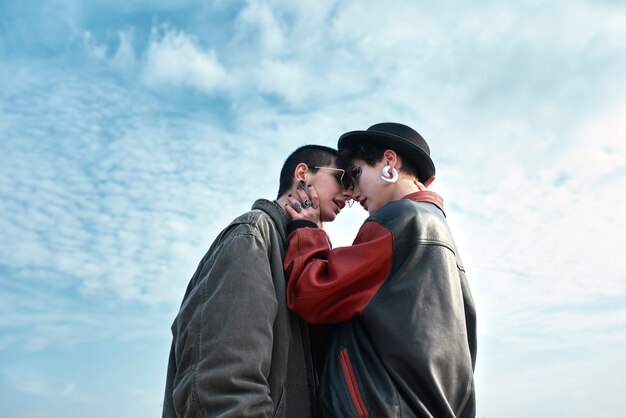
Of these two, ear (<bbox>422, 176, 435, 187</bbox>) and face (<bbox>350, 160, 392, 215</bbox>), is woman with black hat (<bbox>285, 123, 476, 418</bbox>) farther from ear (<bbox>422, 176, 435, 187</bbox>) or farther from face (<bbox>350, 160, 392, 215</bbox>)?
ear (<bbox>422, 176, 435, 187</bbox>)

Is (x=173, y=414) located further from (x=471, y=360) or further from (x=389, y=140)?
(x=389, y=140)

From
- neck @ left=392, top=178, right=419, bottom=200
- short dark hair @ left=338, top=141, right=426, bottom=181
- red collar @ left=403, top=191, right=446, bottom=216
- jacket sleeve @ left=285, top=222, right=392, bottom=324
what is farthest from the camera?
short dark hair @ left=338, top=141, right=426, bottom=181

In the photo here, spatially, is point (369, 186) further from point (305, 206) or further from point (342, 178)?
point (305, 206)

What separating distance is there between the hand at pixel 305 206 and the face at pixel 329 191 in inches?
2.5

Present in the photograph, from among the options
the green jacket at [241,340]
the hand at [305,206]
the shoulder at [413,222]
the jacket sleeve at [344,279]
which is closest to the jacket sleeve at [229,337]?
the green jacket at [241,340]

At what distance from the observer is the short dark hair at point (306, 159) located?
5199mm

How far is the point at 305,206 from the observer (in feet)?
16.3

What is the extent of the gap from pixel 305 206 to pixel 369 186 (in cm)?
50

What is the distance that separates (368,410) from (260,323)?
80cm

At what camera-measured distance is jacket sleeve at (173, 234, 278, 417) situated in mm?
3680

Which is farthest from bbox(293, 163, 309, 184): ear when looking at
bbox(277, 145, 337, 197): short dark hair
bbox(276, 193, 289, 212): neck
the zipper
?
the zipper

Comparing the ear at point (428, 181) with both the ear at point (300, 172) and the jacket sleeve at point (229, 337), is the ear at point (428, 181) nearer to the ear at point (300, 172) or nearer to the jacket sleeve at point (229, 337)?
the ear at point (300, 172)

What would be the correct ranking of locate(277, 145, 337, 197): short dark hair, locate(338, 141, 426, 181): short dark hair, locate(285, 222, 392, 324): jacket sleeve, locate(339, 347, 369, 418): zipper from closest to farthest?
locate(339, 347, 369, 418): zipper, locate(285, 222, 392, 324): jacket sleeve, locate(338, 141, 426, 181): short dark hair, locate(277, 145, 337, 197): short dark hair

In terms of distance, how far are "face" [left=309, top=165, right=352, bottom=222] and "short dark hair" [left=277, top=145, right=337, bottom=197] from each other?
6 centimetres
